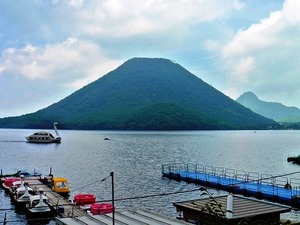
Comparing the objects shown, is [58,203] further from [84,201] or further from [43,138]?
[43,138]

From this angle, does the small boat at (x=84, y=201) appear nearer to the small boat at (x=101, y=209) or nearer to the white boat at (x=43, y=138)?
the small boat at (x=101, y=209)

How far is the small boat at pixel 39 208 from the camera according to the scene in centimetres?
3067

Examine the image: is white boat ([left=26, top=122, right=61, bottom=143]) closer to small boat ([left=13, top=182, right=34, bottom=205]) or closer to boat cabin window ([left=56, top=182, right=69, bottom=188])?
boat cabin window ([left=56, top=182, right=69, bottom=188])

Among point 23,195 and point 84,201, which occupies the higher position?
point 23,195

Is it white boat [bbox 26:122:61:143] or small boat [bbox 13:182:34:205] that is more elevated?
white boat [bbox 26:122:61:143]

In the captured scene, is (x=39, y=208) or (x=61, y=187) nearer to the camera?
(x=39, y=208)

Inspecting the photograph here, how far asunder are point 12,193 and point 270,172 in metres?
44.1

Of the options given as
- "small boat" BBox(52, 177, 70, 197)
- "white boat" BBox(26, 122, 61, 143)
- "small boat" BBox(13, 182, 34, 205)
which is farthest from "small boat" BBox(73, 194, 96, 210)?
"white boat" BBox(26, 122, 61, 143)

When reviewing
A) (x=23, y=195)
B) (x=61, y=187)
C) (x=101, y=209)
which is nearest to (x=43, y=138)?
(x=61, y=187)

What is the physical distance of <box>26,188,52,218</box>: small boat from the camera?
30672mm

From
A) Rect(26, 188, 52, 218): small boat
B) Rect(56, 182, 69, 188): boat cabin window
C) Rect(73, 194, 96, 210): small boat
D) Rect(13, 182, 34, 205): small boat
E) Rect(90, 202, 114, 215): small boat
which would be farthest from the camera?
Rect(56, 182, 69, 188): boat cabin window

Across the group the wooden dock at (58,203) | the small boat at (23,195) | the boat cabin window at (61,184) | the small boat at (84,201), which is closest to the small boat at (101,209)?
the wooden dock at (58,203)

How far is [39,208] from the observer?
3086 centimetres

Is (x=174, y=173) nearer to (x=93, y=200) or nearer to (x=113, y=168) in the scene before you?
(x=113, y=168)
